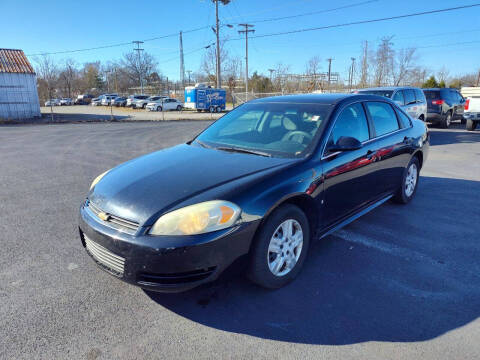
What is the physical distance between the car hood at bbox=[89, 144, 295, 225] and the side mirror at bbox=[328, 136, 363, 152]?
53 cm

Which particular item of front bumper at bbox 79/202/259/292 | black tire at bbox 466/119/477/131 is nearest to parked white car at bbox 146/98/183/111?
black tire at bbox 466/119/477/131

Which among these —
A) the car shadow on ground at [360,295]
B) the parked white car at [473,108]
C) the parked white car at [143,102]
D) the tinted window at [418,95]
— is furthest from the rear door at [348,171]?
the parked white car at [143,102]

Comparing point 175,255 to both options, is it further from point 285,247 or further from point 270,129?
point 270,129

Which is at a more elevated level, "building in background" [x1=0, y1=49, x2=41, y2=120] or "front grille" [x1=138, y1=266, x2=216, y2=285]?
"building in background" [x1=0, y1=49, x2=41, y2=120]

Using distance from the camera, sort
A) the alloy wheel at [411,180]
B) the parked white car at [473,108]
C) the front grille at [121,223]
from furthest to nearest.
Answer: the parked white car at [473,108] < the alloy wheel at [411,180] < the front grille at [121,223]

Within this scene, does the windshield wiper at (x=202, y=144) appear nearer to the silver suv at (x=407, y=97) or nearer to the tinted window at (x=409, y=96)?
the silver suv at (x=407, y=97)

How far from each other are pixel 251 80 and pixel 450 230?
58.4 m

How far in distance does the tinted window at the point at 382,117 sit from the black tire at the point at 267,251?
6.16 feet

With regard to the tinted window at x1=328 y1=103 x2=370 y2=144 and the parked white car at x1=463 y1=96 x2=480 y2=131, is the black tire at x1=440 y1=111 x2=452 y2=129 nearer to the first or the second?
the parked white car at x1=463 y1=96 x2=480 y2=131

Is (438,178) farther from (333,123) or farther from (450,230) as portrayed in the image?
(333,123)

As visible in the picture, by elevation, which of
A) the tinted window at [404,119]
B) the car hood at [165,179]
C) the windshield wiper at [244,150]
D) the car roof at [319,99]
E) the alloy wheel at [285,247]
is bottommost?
the alloy wheel at [285,247]

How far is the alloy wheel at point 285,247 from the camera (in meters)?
2.71

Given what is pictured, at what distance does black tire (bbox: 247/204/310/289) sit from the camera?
2.53m

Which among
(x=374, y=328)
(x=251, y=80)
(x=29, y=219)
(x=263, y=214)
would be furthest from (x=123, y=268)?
(x=251, y=80)
